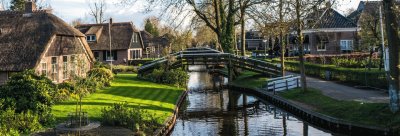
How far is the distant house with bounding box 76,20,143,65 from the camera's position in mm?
63838

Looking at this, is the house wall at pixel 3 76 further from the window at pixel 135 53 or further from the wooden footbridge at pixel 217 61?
the window at pixel 135 53

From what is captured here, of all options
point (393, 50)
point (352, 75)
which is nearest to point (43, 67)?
point (352, 75)

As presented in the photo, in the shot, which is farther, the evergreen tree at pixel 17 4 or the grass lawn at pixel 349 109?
the evergreen tree at pixel 17 4

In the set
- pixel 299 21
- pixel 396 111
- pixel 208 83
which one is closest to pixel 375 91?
pixel 299 21

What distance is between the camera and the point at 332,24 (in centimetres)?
6319

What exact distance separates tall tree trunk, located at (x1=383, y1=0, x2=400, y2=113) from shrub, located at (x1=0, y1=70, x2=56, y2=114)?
15.2 meters

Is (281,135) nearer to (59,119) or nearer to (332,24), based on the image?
(59,119)

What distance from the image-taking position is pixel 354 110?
67.2 feet

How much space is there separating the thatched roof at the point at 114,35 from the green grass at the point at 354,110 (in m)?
42.8

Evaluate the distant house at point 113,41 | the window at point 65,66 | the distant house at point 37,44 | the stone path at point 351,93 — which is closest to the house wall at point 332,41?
the distant house at point 113,41

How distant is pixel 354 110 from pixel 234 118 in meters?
7.16

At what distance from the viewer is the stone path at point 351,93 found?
23566 millimetres

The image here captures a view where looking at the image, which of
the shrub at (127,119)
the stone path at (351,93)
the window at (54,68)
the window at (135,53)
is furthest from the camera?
the window at (135,53)

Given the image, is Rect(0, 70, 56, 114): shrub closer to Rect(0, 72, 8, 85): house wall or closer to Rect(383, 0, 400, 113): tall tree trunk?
Rect(0, 72, 8, 85): house wall
